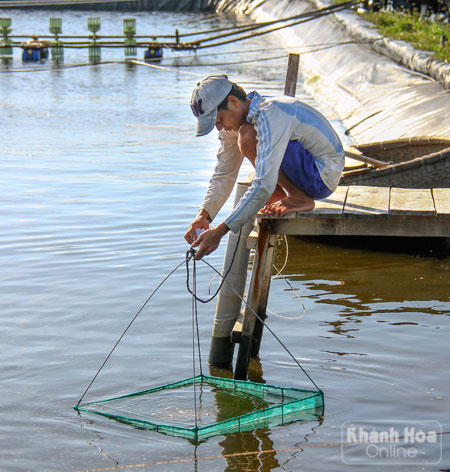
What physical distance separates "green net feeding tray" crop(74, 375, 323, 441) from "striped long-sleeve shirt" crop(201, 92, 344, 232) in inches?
37.3

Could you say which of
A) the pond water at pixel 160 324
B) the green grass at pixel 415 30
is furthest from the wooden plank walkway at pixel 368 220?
the green grass at pixel 415 30

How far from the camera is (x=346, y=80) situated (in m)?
17.6

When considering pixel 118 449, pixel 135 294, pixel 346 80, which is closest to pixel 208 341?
pixel 135 294

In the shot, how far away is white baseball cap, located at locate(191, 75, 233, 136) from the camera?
4.18m

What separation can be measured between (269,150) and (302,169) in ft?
1.53

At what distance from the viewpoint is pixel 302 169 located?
15.1 feet

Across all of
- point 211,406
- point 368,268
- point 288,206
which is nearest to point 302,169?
point 288,206

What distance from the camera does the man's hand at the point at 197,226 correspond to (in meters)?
4.63

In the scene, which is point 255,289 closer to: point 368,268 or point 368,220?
point 368,220

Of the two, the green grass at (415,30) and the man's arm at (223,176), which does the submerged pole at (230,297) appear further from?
the green grass at (415,30)

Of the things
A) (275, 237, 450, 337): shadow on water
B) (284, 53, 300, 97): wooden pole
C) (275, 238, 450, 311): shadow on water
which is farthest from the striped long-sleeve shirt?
(275, 238, 450, 311): shadow on water

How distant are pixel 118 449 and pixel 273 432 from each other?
2.60 feet

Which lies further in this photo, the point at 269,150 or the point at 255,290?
the point at 255,290

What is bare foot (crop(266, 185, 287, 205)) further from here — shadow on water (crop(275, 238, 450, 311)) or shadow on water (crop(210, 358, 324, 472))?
shadow on water (crop(275, 238, 450, 311))
